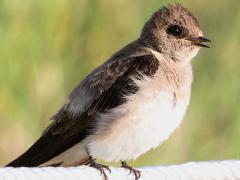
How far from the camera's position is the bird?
2.50 m

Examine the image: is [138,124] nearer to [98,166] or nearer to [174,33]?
[98,166]

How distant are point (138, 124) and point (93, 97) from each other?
23cm

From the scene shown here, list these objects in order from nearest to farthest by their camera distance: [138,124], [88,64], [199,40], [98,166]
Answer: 1. [98,166]
2. [138,124]
3. [199,40]
4. [88,64]

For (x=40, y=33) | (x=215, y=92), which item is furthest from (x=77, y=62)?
(x=215, y=92)

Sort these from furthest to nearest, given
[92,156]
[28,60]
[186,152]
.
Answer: [186,152], [28,60], [92,156]

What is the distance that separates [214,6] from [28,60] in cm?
84

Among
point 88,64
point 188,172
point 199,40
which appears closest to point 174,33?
point 199,40

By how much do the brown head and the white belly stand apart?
31 centimetres

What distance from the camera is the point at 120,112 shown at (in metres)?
2.57

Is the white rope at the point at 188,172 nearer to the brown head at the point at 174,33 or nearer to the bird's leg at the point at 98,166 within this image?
the bird's leg at the point at 98,166

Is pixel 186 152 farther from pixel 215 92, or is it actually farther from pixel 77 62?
pixel 77 62

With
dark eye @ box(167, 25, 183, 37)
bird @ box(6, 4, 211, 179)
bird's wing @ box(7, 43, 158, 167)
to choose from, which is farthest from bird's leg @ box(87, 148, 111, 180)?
dark eye @ box(167, 25, 183, 37)

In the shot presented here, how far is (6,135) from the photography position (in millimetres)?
2861

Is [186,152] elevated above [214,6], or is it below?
below
